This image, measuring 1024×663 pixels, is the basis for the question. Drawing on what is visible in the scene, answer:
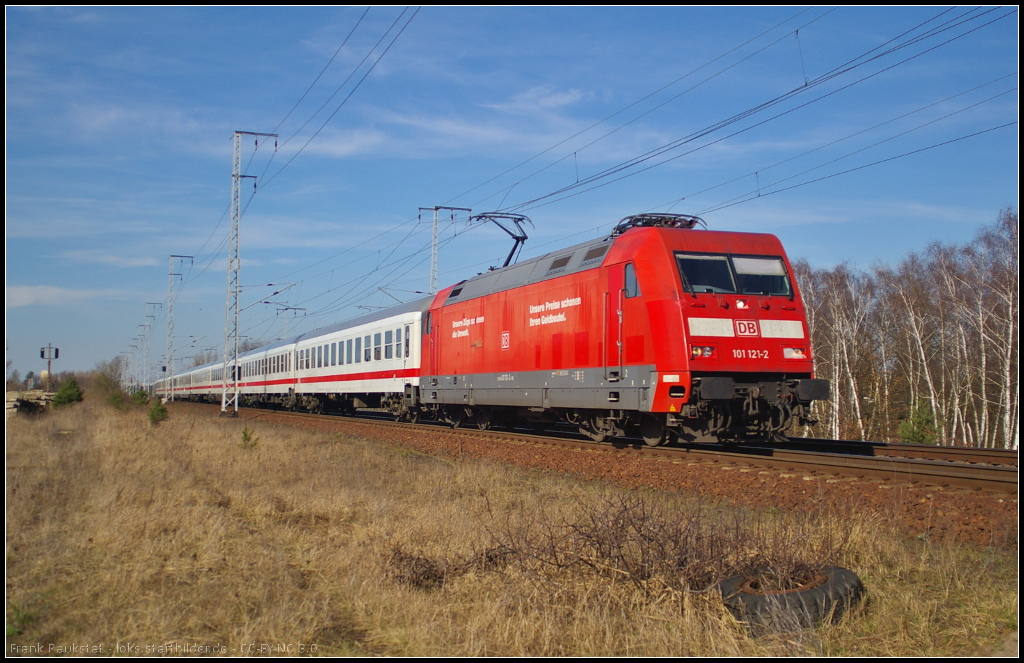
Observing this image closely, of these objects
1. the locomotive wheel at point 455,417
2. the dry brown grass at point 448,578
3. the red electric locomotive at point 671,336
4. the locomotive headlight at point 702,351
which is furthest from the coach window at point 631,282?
the locomotive wheel at point 455,417

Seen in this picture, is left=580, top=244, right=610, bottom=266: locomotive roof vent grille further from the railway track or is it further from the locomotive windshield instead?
the railway track

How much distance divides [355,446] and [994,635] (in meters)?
13.8

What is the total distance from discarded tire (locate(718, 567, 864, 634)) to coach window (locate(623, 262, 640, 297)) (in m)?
7.31

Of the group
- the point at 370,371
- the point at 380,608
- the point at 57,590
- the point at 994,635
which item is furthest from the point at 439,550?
the point at 370,371

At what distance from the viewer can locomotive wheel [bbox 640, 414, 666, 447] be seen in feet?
41.9

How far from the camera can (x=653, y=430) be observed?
42.7 ft

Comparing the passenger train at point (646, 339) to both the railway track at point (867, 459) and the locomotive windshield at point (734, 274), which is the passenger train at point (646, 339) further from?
the railway track at point (867, 459)

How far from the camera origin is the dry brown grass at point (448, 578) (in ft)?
14.9

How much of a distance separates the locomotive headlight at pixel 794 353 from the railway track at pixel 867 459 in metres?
1.53

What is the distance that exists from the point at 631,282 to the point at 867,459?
451 centimetres

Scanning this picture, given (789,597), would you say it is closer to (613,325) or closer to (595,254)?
(613,325)

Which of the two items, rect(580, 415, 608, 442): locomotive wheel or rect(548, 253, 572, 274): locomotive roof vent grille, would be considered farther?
rect(548, 253, 572, 274): locomotive roof vent grille

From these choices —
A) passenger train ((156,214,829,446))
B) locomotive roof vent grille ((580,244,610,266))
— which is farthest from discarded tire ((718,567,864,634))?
locomotive roof vent grille ((580,244,610,266))

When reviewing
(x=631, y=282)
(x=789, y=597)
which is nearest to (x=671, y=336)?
(x=631, y=282)
